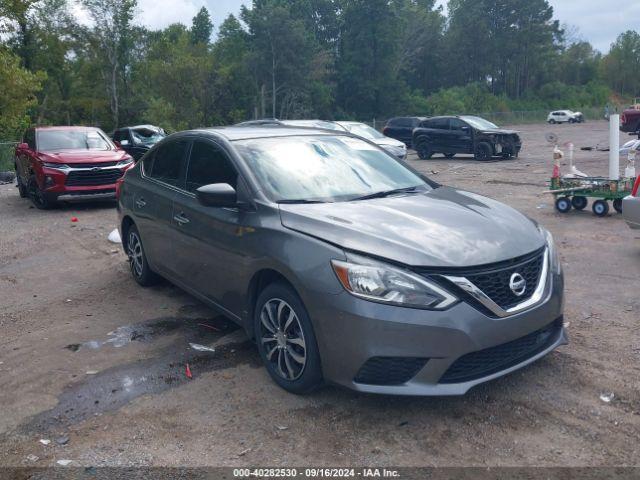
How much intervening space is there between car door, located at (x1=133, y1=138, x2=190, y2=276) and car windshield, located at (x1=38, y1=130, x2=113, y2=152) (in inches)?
312

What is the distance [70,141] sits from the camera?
1400 cm

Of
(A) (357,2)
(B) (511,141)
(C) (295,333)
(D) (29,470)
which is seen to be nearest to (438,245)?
(C) (295,333)

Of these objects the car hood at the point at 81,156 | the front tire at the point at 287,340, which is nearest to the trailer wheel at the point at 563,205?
the front tire at the point at 287,340

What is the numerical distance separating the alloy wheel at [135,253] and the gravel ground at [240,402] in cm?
29

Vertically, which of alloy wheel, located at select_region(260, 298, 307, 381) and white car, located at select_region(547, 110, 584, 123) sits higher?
white car, located at select_region(547, 110, 584, 123)

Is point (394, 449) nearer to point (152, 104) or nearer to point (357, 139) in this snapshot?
point (357, 139)

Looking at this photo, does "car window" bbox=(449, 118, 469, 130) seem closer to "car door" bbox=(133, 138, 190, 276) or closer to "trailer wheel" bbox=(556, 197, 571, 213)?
"trailer wheel" bbox=(556, 197, 571, 213)

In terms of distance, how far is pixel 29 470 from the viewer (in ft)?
11.4

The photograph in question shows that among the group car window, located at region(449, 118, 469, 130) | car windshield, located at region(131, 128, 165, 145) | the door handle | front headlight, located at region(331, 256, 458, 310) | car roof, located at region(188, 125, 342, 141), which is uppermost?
car window, located at region(449, 118, 469, 130)

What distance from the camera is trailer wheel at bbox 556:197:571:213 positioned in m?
11.2

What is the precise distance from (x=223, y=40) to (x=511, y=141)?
4579 cm

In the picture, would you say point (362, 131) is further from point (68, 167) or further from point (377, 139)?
point (68, 167)

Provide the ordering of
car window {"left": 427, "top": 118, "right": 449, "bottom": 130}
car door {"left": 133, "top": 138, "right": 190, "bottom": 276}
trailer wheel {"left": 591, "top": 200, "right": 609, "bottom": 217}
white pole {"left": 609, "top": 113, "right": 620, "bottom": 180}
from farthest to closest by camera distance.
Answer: car window {"left": 427, "top": 118, "right": 449, "bottom": 130}, white pole {"left": 609, "top": 113, "right": 620, "bottom": 180}, trailer wheel {"left": 591, "top": 200, "right": 609, "bottom": 217}, car door {"left": 133, "top": 138, "right": 190, "bottom": 276}

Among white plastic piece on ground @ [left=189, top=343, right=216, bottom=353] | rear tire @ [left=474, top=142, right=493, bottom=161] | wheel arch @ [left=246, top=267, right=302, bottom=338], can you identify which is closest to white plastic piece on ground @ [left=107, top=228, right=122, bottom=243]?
white plastic piece on ground @ [left=189, top=343, right=216, bottom=353]
